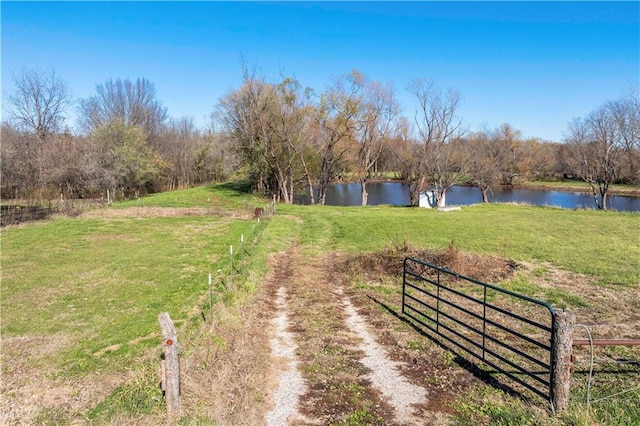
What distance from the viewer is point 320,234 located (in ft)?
63.7

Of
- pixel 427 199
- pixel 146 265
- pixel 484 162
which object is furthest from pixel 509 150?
pixel 146 265

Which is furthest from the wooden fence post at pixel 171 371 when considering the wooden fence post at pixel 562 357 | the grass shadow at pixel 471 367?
Answer: the wooden fence post at pixel 562 357

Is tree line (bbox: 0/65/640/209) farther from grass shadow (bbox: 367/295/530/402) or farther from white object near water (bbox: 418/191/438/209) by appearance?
grass shadow (bbox: 367/295/530/402)

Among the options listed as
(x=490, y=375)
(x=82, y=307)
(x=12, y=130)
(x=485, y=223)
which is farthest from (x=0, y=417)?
(x=12, y=130)

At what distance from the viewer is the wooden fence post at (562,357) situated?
15.2 feet

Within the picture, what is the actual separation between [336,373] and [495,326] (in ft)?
9.49

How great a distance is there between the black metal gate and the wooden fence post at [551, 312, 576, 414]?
76 mm

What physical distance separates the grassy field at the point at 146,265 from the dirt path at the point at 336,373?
1.67 metres

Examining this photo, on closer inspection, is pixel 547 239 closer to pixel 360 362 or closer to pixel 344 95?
pixel 360 362

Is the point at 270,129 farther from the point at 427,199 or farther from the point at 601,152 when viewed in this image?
the point at 601,152

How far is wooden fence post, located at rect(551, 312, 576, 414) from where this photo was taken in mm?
4633

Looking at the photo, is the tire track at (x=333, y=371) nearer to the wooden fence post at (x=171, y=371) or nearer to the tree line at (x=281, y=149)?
the wooden fence post at (x=171, y=371)

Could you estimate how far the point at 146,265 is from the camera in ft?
44.0

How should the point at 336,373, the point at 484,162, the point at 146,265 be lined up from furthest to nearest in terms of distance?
the point at 484,162 → the point at 146,265 → the point at 336,373
